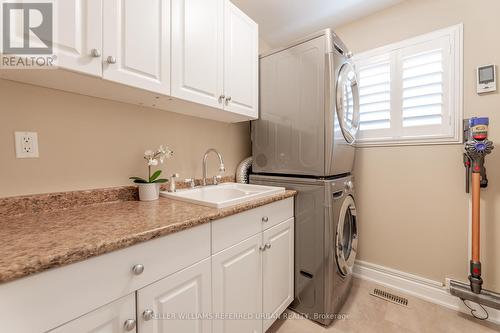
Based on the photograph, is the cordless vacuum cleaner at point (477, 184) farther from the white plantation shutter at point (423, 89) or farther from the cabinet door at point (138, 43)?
the cabinet door at point (138, 43)

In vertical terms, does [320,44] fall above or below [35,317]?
above

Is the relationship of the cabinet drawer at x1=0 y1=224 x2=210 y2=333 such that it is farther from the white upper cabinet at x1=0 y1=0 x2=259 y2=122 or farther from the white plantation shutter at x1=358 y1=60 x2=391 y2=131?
the white plantation shutter at x1=358 y1=60 x2=391 y2=131

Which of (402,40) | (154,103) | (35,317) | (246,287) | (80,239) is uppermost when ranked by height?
(402,40)

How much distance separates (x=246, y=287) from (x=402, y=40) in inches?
91.2

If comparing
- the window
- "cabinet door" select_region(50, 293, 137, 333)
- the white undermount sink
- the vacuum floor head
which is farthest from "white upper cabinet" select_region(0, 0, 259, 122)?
the vacuum floor head

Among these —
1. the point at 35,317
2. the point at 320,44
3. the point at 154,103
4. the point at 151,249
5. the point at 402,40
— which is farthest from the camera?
the point at 402,40

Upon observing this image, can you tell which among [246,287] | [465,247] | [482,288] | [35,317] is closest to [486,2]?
[465,247]

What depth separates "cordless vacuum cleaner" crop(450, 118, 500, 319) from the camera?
4.72 feet

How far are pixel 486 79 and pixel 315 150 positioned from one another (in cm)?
129

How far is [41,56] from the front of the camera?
77 centimetres

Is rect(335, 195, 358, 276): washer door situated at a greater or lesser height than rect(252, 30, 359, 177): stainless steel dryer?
lesser

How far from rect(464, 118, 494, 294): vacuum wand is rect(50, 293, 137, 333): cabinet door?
6.85ft

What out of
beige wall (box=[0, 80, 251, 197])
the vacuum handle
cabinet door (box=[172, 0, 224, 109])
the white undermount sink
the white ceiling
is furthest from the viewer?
the white ceiling

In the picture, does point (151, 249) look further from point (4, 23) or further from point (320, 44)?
point (320, 44)
